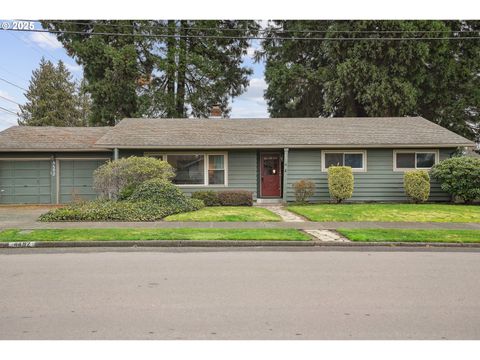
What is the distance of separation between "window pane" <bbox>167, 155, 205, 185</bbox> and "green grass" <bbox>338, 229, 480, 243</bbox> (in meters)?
9.64

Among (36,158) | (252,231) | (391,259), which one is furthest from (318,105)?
(391,259)

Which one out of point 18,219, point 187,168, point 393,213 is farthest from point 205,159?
point 393,213

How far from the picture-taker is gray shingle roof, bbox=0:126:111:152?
19219 millimetres

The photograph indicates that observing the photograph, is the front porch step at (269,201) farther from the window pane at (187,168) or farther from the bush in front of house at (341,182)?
the window pane at (187,168)

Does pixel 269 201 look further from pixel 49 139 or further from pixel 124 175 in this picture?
pixel 49 139

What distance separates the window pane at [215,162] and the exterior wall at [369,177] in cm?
333

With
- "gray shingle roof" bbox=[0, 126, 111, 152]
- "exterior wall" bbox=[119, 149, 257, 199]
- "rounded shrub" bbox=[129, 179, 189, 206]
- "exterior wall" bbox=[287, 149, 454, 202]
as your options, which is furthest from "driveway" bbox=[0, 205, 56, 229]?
"exterior wall" bbox=[287, 149, 454, 202]

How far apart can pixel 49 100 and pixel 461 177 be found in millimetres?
45473

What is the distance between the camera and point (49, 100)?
1876 inches

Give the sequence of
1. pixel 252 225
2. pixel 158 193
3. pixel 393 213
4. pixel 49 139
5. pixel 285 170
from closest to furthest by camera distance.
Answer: pixel 252 225, pixel 393 213, pixel 158 193, pixel 285 170, pixel 49 139

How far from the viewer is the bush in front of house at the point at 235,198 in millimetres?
17625

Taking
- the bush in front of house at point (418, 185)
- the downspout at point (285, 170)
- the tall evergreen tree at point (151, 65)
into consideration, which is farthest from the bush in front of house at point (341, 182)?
the tall evergreen tree at point (151, 65)

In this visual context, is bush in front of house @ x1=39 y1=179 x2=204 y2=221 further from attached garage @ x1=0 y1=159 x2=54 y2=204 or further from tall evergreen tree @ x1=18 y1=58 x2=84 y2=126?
tall evergreen tree @ x1=18 y1=58 x2=84 y2=126

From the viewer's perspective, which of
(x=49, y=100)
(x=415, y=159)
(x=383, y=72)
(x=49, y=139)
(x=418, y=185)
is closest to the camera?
(x=418, y=185)
